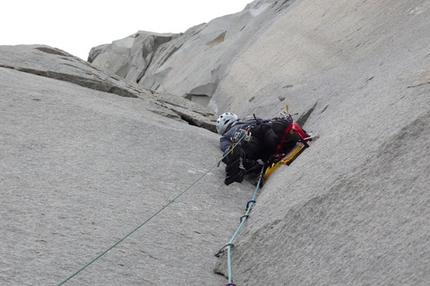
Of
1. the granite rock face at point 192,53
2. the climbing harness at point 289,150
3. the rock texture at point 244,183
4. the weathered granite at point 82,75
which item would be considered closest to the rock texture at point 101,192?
the rock texture at point 244,183

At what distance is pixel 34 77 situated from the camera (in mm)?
8828

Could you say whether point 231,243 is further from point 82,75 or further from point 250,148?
point 82,75

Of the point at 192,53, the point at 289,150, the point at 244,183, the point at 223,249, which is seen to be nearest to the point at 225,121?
the point at 289,150

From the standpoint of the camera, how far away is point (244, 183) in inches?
250

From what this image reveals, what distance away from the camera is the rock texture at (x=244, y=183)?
149 inches

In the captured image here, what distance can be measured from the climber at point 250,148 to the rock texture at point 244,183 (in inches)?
7.6

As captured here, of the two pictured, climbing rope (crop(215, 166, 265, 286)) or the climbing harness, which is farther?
the climbing harness

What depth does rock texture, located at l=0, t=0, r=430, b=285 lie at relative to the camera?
12.4 ft

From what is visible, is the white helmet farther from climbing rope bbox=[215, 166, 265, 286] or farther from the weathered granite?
climbing rope bbox=[215, 166, 265, 286]

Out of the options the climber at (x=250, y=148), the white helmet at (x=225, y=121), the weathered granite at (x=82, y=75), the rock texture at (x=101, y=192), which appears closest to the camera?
the rock texture at (x=101, y=192)

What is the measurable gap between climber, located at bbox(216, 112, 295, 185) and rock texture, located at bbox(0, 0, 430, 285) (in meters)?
0.19

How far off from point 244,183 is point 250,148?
495mm

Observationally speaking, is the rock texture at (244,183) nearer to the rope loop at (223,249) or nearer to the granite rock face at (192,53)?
the rope loop at (223,249)

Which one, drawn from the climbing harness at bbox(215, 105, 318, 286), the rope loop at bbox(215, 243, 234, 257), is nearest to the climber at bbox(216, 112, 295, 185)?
the climbing harness at bbox(215, 105, 318, 286)
